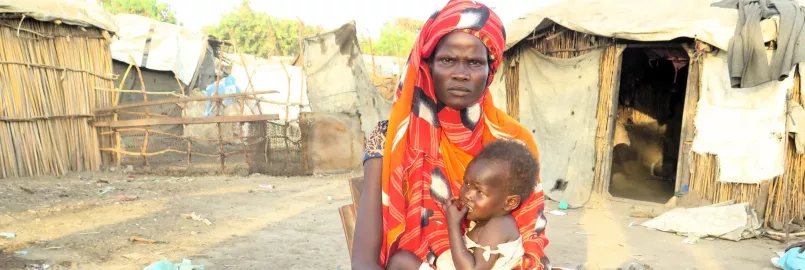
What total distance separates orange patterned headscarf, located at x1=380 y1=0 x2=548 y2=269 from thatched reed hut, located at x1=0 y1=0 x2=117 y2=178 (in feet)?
23.9

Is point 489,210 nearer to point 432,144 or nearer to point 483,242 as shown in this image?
point 483,242

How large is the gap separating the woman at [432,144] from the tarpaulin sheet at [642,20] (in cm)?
509

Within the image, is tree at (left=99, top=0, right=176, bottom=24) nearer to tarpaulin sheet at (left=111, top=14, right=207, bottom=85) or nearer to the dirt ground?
tarpaulin sheet at (left=111, top=14, right=207, bottom=85)

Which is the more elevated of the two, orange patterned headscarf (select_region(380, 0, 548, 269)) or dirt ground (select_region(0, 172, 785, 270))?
orange patterned headscarf (select_region(380, 0, 548, 269))

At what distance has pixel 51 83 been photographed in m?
7.51

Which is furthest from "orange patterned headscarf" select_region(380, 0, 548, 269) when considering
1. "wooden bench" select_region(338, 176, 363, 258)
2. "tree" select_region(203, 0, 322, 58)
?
"tree" select_region(203, 0, 322, 58)

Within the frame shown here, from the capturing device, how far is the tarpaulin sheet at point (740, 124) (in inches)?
227

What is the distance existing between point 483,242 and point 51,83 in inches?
316

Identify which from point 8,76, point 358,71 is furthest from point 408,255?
point 358,71

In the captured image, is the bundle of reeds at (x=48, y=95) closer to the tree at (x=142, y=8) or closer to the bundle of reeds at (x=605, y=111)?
the bundle of reeds at (x=605, y=111)

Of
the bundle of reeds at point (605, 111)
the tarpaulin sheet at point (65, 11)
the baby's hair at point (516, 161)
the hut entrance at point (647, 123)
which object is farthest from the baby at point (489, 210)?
the hut entrance at point (647, 123)

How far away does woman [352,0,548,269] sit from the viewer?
1729 millimetres

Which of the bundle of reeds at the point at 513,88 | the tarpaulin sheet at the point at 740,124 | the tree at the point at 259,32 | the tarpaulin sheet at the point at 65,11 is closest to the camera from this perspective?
the tarpaulin sheet at the point at 740,124

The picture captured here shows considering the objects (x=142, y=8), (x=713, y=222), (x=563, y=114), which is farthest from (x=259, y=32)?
(x=713, y=222)
